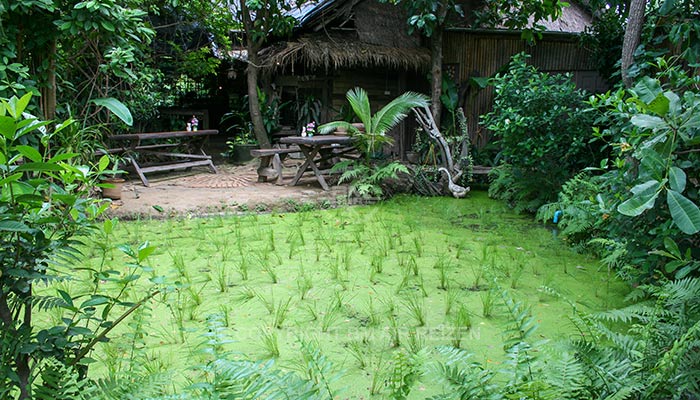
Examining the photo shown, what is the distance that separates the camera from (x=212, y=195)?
21.1 ft

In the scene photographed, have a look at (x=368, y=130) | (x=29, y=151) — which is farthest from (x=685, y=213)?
(x=368, y=130)

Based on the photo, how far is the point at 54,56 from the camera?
4281 mm

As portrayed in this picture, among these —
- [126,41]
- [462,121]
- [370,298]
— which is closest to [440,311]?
[370,298]

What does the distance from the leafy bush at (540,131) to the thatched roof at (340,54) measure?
10.5 feet

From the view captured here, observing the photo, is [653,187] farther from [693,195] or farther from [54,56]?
[54,56]

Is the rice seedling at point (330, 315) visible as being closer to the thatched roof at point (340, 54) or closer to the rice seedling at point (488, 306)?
the rice seedling at point (488, 306)

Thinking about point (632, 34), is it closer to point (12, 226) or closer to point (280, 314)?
point (280, 314)

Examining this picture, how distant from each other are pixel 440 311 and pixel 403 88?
7.50m

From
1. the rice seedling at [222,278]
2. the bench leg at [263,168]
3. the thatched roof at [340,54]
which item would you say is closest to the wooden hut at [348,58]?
the thatched roof at [340,54]

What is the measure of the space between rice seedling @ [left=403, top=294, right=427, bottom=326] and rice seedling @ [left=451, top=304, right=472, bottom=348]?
173 mm

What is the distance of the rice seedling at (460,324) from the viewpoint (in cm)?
266

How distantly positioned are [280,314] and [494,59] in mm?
7759

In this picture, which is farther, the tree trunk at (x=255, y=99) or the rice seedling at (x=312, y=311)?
the tree trunk at (x=255, y=99)

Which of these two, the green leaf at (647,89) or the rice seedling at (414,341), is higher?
the green leaf at (647,89)
